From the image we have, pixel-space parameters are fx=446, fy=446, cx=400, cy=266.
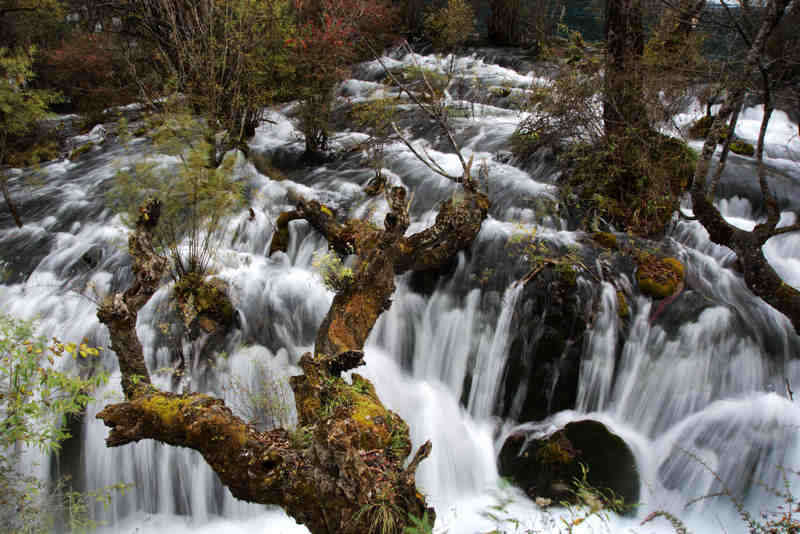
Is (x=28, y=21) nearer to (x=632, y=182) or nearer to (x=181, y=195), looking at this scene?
(x=181, y=195)

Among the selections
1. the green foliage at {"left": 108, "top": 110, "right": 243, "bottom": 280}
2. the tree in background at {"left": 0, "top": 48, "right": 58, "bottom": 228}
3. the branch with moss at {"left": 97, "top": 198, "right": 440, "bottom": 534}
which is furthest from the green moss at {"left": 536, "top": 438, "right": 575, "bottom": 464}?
the tree in background at {"left": 0, "top": 48, "right": 58, "bottom": 228}

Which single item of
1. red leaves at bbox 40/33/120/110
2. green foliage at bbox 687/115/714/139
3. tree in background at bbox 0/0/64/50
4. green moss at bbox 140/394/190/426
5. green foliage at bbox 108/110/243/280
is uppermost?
tree in background at bbox 0/0/64/50

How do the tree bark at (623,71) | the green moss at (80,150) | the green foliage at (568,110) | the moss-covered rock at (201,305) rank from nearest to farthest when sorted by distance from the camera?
the moss-covered rock at (201,305)
the tree bark at (623,71)
the green foliage at (568,110)
the green moss at (80,150)

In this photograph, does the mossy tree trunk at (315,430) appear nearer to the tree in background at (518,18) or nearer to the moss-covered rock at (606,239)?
the moss-covered rock at (606,239)

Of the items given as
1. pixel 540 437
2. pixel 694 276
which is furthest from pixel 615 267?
pixel 540 437

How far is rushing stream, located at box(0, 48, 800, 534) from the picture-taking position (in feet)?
14.5

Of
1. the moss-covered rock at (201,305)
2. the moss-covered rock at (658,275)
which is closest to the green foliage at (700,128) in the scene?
the moss-covered rock at (658,275)

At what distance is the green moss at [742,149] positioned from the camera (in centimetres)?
849

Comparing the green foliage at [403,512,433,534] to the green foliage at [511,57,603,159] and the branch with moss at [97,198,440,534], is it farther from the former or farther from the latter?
the green foliage at [511,57,603,159]

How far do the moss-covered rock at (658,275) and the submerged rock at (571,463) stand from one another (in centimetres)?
177

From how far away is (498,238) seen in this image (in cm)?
654

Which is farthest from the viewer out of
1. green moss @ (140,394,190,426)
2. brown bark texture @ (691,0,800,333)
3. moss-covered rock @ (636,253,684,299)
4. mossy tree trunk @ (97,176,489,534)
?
moss-covered rock @ (636,253,684,299)

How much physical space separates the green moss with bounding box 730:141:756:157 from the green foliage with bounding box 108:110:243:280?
908 centimetres

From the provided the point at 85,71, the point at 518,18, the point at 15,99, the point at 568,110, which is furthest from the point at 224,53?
the point at 518,18
